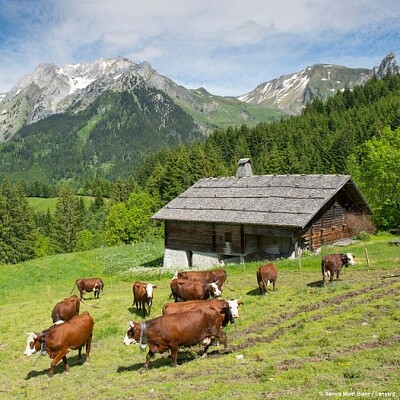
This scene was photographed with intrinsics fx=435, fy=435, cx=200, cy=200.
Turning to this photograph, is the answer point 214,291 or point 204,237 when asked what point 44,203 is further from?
point 214,291

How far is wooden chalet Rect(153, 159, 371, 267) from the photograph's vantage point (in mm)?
34906

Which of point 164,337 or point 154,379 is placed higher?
point 164,337

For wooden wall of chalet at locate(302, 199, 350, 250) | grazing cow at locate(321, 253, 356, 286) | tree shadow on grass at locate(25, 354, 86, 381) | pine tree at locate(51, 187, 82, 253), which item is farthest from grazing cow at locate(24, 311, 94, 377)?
pine tree at locate(51, 187, 82, 253)

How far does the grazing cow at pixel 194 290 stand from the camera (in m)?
17.9

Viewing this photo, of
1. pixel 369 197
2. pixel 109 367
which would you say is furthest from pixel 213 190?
pixel 109 367

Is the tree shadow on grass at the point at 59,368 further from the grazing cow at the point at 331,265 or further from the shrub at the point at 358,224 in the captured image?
the shrub at the point at 358,224

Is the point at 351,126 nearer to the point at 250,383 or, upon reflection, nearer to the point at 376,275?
the point at 376,275

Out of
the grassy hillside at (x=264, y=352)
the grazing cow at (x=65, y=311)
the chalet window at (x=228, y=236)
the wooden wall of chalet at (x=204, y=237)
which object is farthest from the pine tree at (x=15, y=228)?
the grazing cow at (x=65, y=311)

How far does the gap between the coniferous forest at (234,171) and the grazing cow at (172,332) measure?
142 ft

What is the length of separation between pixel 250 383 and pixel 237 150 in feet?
321

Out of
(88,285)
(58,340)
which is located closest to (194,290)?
(58,340)

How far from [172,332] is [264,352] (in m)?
2.68

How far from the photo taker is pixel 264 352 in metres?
12.4

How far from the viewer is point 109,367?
13.7 metres
